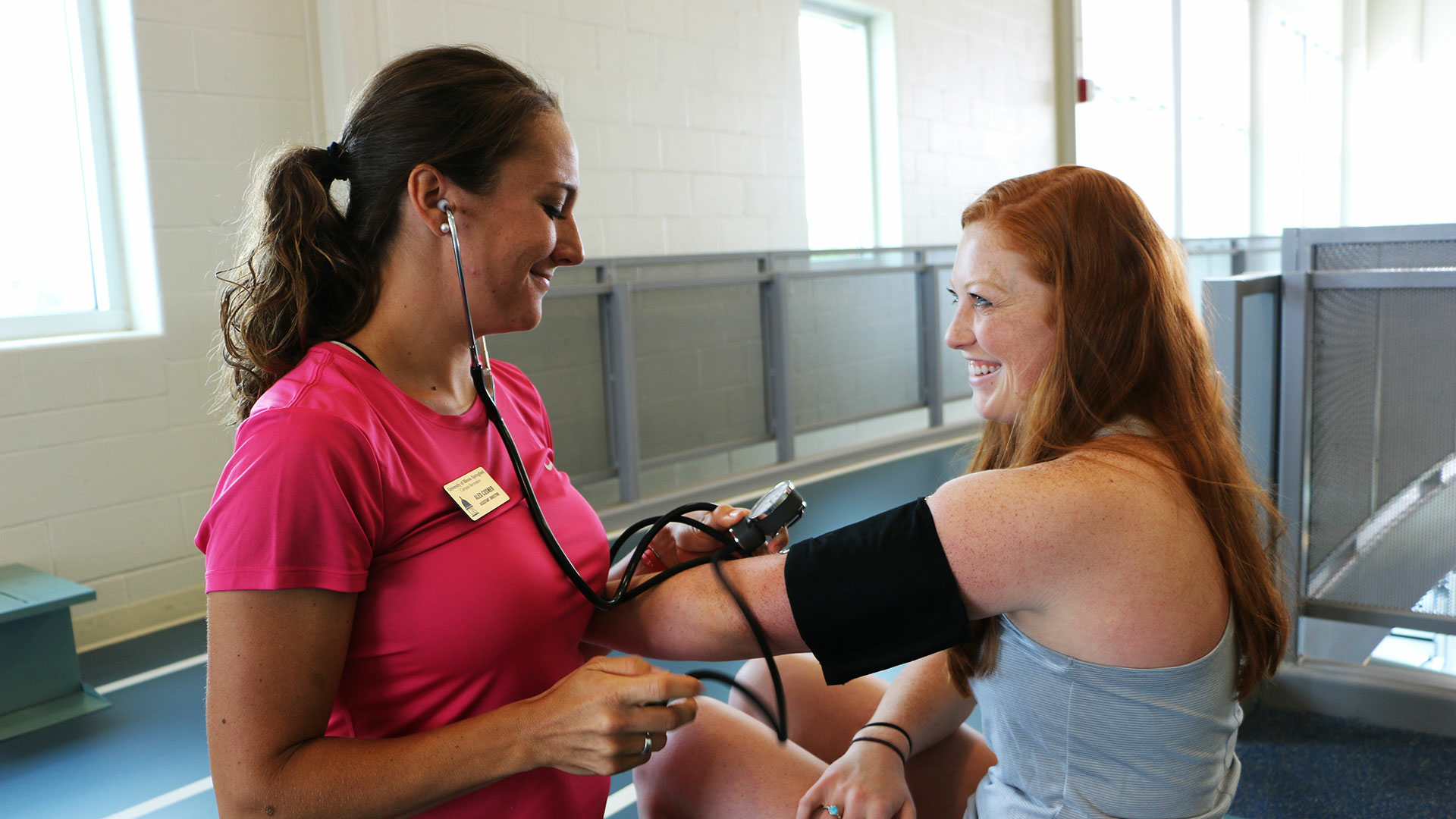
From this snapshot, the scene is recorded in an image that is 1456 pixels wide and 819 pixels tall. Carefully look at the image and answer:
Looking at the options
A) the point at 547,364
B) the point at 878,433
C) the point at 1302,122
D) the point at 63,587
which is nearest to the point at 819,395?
the point at 878,433

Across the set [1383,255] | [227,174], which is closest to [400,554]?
[1383,255]

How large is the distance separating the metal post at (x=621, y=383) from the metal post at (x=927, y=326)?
200 cm

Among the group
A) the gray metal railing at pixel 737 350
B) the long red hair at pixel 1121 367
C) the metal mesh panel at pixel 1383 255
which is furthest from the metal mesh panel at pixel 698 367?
the long red hair at pixel 1121 367

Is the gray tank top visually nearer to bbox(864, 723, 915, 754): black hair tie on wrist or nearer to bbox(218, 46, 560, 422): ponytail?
bbox(864, 723, 915, 754): black hair tie on wrist

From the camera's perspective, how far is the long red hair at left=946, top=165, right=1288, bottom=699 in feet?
3.03

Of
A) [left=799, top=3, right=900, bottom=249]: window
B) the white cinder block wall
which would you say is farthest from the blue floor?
[left=799, top=3, right=900, bottom=249]: window

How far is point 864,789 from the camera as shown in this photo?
3.43 feet

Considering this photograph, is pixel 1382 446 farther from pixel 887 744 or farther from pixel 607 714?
pixel 607 714

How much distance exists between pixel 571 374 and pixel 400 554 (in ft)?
9.30

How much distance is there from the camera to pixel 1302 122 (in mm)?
10922

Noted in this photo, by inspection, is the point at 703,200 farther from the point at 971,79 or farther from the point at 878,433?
the point at 971,79

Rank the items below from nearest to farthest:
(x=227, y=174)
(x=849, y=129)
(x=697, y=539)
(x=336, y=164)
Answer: (x=336, y=164) → (x=697, y=539) → (x=227, y=174) → (x=849, y=129)

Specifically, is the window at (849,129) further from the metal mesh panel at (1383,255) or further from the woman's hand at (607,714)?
the woman's hand at (607,714)

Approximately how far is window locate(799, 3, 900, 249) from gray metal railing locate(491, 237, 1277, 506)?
38 cm
